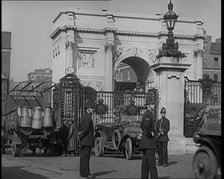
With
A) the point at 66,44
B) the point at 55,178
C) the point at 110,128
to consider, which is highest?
the point at 66,44

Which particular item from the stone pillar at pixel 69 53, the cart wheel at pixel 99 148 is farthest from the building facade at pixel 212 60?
the cart wheel at pixel 99 148

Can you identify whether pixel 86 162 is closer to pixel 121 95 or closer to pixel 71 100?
pixel 71 100

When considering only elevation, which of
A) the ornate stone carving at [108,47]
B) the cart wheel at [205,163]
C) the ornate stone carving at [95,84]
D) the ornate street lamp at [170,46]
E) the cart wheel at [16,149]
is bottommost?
the cart wheel at [16,149]

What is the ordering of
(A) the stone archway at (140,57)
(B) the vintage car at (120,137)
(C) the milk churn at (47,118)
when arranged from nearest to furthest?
1. (B) the vintage car at (120,137)
2. (C) the milk churn at (47,118)
3. (A) the stone archway at (140,57)

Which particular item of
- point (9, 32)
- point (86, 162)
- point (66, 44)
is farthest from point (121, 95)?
point (66, 44)

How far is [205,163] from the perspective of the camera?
8.35 m

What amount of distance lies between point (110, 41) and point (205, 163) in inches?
1773

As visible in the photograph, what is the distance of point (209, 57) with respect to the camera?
6950 cm

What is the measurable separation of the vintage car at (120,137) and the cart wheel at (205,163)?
6.97m

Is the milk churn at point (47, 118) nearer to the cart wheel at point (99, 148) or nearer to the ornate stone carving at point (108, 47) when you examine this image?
the cart wheel at point (99, 148)

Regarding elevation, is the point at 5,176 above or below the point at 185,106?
below

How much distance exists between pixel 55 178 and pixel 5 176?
1.23 meters

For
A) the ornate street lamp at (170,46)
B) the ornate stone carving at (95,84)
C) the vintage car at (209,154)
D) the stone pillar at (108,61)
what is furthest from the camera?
the stone pillar at (108,61)

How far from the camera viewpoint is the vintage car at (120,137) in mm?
15945
